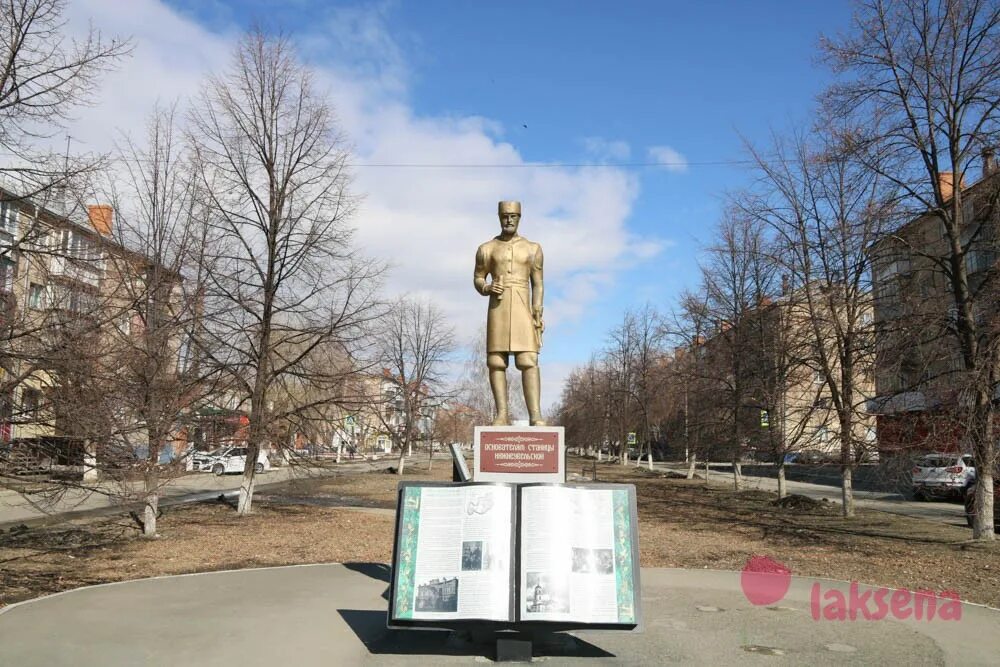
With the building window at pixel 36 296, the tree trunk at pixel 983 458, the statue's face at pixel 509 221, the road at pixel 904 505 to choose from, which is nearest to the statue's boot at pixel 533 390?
the statue's face at pixel 509 221

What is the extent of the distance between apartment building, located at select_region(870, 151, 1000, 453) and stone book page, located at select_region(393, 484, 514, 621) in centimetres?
992

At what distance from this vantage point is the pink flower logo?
357 inches

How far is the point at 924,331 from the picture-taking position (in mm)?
13641

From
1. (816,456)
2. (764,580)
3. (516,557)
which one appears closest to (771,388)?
(816,456)

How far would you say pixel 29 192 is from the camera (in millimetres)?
8570

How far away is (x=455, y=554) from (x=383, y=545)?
25.8 ft

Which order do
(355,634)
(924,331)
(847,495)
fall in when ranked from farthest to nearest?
1. (847,495)
2. (924,331)
3. (355,634)

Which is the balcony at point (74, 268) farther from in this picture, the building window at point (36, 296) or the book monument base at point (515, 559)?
the book monument base at point (515, 559)

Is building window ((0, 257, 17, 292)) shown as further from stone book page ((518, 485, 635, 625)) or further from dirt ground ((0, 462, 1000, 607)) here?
stone book page ((518, 485, 635, 625))

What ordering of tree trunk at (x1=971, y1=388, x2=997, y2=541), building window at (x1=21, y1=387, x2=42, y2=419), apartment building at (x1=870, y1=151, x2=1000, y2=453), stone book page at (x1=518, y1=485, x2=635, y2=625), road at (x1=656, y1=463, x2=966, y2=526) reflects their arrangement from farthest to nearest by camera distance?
1. road at (x1=656, y1=463, x2=966, y2=526)
2. apartment building at (x1=870, y1=151, x2=1000, y2=453)
3. tree trunk at (x1=971, y1=388, x2=997, y2=541)
4. building window at (x1=21, y1=387, x2=42, y2=419)
5. stone book page at (x1=518, y1=485, x2=635, y2=625)

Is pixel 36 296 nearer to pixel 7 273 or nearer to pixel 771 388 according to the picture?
pixel 7 273

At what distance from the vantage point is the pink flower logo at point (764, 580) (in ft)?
29.8

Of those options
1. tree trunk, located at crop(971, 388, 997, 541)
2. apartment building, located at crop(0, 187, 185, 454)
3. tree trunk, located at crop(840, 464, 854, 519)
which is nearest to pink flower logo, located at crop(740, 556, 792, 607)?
tree trunk, located at crop(971, 388, 997, 541)

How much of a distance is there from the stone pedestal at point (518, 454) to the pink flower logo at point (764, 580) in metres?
3.08
